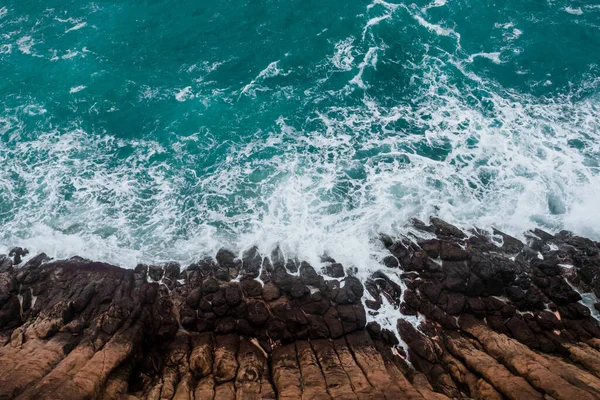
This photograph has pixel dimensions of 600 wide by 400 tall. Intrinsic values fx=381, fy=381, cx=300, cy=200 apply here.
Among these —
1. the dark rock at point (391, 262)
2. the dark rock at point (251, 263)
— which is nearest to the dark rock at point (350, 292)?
the dark rock at point (391, 262)

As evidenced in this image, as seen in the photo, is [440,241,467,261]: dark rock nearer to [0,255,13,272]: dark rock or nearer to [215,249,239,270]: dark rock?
[215,249,239,270]: dark rock

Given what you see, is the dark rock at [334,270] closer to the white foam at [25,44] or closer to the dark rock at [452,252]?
the dark rock at [452,252]

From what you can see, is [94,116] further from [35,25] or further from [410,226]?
[410,226]

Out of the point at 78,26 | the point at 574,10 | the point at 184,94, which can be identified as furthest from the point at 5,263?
the point at 574,10

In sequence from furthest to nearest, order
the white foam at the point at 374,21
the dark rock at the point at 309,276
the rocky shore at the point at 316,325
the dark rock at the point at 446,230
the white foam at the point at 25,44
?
the white foam at the point at 374,21
the white foam at the point at 25,44
the dark rock at the point at 446,230
the dark rock at the point at 309,276
the rocky shore at the point at 316,325

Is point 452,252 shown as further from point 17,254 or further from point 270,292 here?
point 17,254

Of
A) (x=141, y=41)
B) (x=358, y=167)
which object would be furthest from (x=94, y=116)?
(x=358, y=167)
